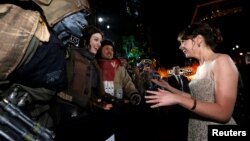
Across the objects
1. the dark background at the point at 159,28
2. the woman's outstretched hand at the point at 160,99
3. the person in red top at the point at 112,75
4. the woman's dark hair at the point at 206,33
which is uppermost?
the dark background at the point at 159,28

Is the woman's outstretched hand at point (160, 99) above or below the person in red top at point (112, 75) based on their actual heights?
below

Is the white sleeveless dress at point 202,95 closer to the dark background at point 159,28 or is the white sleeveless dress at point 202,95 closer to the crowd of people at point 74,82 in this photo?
the crowd of people at point 74,82

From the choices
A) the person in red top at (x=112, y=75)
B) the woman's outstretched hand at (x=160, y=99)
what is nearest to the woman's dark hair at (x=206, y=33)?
the woman's outstretched hand at (x=160, y=99)

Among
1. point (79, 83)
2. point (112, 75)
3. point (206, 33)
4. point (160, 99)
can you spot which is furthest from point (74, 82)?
point (206, 33)

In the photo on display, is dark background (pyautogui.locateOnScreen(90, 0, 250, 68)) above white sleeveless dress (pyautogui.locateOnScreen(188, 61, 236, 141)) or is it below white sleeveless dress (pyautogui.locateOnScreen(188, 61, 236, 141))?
above

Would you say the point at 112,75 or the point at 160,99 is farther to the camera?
the point at 112,75

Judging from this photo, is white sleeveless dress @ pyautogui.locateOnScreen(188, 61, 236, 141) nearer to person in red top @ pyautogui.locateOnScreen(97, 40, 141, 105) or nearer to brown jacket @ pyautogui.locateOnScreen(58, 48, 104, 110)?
brown jacket @ pyautogui.locateOnScreen(58, 48, 104, 110)

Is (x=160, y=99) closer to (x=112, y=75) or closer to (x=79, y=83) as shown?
(x=79, y=83)

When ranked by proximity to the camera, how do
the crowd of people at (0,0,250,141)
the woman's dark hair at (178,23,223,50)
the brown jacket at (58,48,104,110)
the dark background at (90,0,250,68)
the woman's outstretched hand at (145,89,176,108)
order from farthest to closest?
1. the dark background at (90,0,250,68)
2. the brown jacket at (58,48,104,110)
3. the woman's dark hair at (178,23,223,50)
4. the woman's outstretched hand at (145,89,176,108)
5. the crowd of people at (0,0,250,141)

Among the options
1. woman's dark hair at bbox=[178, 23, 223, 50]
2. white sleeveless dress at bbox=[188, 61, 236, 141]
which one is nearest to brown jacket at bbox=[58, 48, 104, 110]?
white sleeveless dress at bbox=[188, 61, 236, 141]

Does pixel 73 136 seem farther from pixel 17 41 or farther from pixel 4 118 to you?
pixel 17 41

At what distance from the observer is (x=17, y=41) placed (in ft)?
4.63

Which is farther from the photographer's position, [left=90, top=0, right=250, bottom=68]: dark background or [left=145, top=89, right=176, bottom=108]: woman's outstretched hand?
[left=90, top=0, right=250, bottom=68]: dark background

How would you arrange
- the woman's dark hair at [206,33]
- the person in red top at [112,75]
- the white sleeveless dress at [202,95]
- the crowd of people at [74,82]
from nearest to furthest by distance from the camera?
1. the crowd of people at [74,82]
2. the white sleeveless dress at [202,95]
3. the woman's dark hair at [206,33]
4. the person in red top at [112,75]
